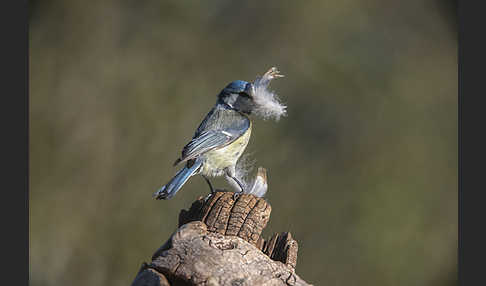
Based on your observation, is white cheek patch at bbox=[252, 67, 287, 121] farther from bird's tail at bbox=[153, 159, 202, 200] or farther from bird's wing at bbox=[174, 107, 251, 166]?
bird's tail at bbox=[153, 159, 202, 200]

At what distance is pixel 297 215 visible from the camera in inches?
191

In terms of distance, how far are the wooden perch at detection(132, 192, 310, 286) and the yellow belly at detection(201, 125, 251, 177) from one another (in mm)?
329

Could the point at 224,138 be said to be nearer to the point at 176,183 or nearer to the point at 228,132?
the point at 228,132

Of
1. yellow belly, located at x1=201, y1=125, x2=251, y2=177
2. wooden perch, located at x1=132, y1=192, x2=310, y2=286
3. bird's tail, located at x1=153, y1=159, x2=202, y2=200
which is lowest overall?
wooden perch, located at x1=132, y1=192, x2=310, y2=286

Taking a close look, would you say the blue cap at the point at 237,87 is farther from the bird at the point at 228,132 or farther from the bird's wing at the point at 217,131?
the bird's wing at the point at 217,131

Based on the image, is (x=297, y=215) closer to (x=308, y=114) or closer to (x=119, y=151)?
(x=308, y=114)

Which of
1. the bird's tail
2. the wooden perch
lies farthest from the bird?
the wooden perch

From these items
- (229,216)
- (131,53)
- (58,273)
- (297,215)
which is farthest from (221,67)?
(229,216)

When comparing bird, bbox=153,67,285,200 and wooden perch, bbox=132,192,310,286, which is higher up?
bird, bbox=153,67,285,200

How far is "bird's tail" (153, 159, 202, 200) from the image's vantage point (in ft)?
8.77

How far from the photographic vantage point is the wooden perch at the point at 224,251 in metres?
2.28

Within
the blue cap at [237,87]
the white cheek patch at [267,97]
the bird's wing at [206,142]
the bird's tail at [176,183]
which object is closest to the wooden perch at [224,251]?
the bird's tail at [176,183]

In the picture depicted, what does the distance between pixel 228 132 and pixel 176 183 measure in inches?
16.7

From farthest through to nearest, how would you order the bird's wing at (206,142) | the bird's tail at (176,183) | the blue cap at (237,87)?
the blue cap at (237,87), the bird's wing at (206,142), the bird's tail at (176,183)
